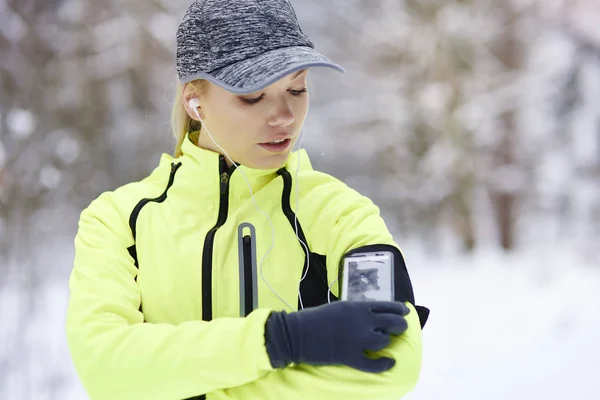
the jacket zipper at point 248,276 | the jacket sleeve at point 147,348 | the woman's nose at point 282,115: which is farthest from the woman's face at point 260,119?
the jacket sleeve at point 147,348

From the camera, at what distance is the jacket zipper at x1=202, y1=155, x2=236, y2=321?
811 mm

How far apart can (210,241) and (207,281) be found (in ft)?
0.18

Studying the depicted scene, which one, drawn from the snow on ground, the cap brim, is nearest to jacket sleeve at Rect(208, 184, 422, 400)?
the cap brim

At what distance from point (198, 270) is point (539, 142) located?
2.05 metres

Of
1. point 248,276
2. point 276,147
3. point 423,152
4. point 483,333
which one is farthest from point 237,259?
point 423,152

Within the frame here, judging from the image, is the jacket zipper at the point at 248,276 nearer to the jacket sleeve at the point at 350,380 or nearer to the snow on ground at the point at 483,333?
the jacket sleeve at the point at 350,380

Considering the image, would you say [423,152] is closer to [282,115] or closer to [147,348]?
[282,115]

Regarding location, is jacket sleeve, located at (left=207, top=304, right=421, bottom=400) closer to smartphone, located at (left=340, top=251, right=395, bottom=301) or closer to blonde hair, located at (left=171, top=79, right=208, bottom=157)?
smartphone, located at (left=340, top=251, right=395, bottom=301)

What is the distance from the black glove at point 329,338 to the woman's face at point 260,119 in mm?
238

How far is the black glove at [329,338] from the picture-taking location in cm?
69

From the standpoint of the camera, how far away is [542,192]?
254 cm

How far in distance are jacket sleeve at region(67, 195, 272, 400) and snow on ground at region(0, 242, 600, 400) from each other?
112cm

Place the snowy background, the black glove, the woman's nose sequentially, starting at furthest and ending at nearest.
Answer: the snowy background
the woman's nose
the black glove

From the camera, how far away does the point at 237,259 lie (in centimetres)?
83
